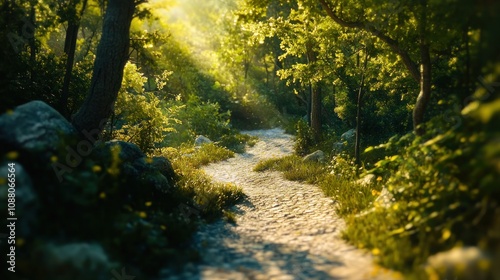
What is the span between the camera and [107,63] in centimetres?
914

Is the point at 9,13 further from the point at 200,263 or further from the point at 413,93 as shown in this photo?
the point at 413,93

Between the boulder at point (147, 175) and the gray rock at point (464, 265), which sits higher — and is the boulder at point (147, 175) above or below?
below

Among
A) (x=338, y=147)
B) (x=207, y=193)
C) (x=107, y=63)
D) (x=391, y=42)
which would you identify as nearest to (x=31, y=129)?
(x=107, y=63)

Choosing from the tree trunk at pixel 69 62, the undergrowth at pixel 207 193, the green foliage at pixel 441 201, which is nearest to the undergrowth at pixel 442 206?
the green foliage at pixel 441 201

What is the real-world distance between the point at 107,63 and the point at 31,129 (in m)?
3.88

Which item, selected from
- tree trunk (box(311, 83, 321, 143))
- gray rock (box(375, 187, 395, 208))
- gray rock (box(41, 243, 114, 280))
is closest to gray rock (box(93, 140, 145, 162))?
gray rock (box(41, 243, 114, 280))

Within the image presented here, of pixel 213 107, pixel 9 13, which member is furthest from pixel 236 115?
pixel 9 13

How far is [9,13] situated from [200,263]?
7.90 meters

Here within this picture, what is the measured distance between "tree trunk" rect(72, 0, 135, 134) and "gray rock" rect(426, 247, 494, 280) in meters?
8.10

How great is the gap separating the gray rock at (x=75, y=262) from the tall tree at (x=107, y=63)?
17.8 ft

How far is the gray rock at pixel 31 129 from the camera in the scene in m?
5.36

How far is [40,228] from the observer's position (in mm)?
4520

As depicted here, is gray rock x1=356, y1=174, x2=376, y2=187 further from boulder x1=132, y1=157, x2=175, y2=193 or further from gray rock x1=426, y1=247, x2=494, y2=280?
gray rock x1=426, y1=247, x2=494, y2=280

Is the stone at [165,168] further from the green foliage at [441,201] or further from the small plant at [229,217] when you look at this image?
the green foliage at [441,201]
